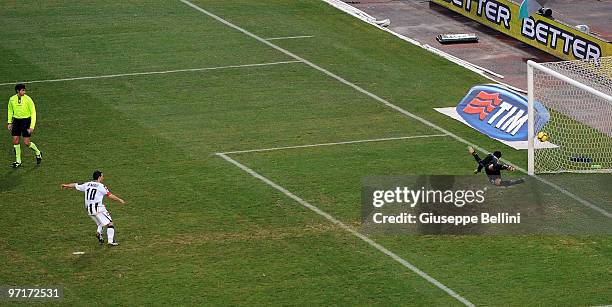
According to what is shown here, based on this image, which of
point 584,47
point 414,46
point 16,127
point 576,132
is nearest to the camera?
point 16,127

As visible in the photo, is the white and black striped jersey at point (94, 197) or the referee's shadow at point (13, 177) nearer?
the white and black striped jersey at point (94, 197)

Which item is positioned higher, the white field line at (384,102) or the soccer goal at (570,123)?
the soccer goal at (570,123)

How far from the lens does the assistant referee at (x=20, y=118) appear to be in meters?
32.8

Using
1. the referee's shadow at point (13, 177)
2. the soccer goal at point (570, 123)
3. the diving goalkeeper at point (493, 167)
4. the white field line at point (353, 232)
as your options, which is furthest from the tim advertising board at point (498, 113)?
the referee's shadow at point (13, 177)

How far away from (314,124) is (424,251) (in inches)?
392

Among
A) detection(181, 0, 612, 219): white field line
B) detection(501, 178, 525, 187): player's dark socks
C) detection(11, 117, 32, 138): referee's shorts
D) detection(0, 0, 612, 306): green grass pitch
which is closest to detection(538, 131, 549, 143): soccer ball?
detection(181, 0, 612, 219): white field line

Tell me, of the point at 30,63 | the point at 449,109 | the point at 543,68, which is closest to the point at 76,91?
the point at 30,63

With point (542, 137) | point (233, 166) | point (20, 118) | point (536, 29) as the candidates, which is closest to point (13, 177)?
point (20, 118)

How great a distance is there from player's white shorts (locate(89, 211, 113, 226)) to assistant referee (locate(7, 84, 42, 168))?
5.85 metres

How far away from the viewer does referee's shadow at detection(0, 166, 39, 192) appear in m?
31.8

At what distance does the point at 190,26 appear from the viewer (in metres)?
47.4

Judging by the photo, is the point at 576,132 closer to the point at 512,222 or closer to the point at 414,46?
the point at 512,222

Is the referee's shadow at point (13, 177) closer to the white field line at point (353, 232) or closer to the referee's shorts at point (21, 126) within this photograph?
the referee's shorts at point (21, 126)

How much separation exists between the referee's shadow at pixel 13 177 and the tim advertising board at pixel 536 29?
18828 millimetres
